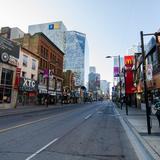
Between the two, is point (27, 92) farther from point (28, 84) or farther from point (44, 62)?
point (44, 62)

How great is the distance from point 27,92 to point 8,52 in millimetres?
11149

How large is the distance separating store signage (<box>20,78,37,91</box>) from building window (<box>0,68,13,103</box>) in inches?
142

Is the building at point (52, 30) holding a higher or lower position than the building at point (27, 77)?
higher

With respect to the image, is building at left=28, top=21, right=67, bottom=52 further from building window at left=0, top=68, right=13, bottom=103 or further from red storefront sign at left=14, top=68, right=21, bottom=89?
building window at left=0, top=68, right=13, bottom=103

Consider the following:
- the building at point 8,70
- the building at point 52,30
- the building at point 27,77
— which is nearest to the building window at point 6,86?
the building at point 8,70

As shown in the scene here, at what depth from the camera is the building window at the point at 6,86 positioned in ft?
116

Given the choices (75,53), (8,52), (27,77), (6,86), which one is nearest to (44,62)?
(27,77)

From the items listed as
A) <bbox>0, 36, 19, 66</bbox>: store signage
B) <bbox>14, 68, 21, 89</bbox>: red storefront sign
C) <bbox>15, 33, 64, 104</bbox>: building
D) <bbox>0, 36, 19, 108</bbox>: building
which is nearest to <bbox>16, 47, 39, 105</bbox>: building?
<bbox>14, 68, 21, 89</bbox>: red storefront sign

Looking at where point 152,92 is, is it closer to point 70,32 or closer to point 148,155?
point 148,155

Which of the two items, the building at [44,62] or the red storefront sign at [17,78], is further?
the building at [44,62]

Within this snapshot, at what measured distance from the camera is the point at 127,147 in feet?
28.1

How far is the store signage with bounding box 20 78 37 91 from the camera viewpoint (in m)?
41.2

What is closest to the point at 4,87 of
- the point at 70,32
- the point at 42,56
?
the point at 42,56

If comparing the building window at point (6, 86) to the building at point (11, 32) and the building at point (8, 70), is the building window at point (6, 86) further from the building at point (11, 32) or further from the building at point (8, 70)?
the building at point (11, 32)
